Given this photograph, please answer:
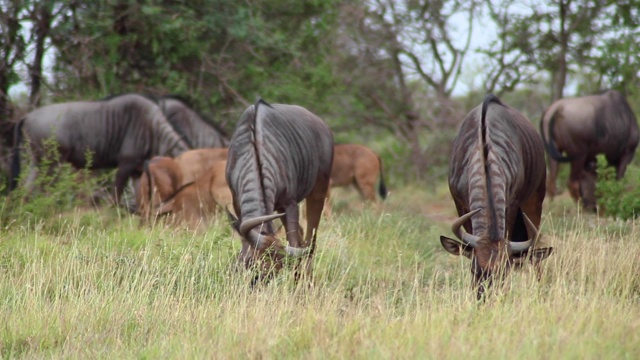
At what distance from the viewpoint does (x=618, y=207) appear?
443 inches

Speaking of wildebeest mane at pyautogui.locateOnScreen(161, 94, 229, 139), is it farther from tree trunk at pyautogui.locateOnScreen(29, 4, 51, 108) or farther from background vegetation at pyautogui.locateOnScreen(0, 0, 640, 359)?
tree trunk at pyautogui.locateOnScreen(29, 4, 51, 108)

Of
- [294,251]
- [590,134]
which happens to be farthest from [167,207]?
[590,134]

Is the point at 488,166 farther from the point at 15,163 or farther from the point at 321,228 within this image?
the point at 15,163

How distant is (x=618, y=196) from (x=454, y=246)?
5285 mm

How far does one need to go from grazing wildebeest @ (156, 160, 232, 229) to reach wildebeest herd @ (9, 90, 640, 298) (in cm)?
1

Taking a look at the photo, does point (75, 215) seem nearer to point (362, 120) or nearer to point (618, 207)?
point (618, 207)

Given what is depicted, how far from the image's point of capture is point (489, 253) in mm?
6484

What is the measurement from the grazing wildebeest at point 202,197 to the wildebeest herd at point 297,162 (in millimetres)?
14

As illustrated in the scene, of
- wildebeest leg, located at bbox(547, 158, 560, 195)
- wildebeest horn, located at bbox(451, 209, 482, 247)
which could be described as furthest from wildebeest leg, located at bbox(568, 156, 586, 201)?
wildebeest horn, located at bbox(451, 209, 482, 247)

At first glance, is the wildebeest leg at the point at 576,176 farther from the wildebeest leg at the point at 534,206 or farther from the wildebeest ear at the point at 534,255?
the wildebeest ear at the point at 534,255

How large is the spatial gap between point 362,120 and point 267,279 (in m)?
14.8

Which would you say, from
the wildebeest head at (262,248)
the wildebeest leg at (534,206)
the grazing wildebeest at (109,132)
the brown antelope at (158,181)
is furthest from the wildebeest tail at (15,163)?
the wildebeest leg at (534,206)

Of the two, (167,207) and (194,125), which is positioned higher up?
(194,125)

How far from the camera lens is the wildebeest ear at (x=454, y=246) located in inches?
263
